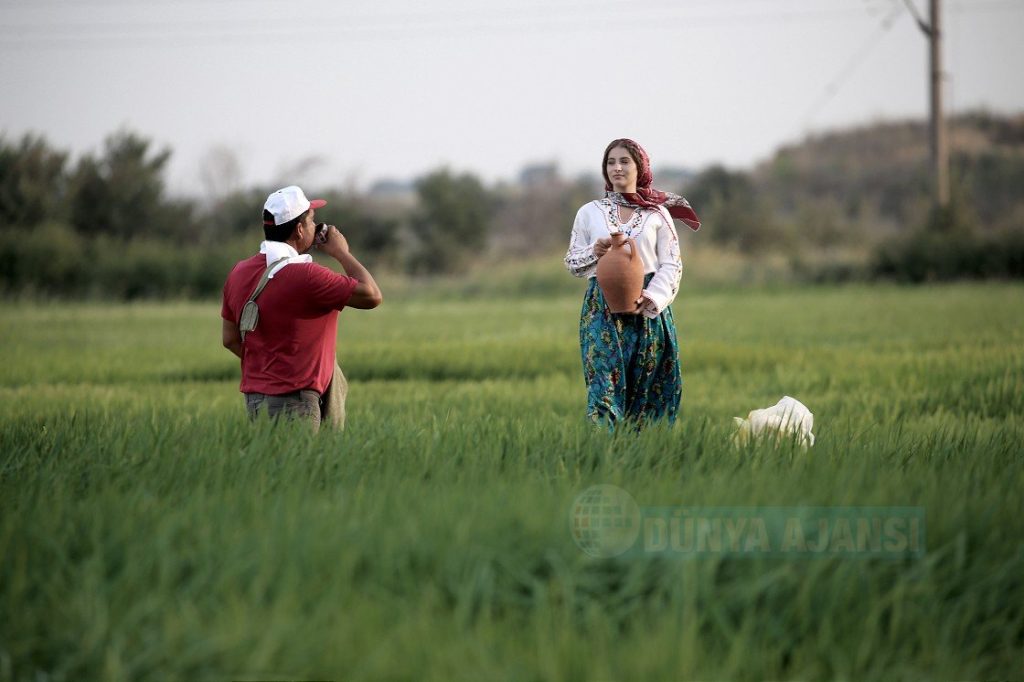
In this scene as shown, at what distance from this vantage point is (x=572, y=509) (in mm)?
3232

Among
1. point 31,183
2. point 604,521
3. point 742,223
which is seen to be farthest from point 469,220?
point 604,521

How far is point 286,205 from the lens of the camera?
441cm

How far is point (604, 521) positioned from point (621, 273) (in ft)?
5.59

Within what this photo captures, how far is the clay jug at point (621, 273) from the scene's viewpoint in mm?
4680

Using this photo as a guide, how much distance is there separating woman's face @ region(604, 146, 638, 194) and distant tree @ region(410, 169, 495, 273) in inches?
1107

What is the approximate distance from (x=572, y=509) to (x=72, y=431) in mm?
2615

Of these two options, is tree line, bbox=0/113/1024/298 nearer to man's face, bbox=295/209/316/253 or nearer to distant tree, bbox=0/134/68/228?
distant tree, bbox=0/134/68/228

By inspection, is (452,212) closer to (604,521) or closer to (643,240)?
(643,240)

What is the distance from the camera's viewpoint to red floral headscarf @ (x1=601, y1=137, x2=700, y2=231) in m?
4.98

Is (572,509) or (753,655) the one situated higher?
(572,509)

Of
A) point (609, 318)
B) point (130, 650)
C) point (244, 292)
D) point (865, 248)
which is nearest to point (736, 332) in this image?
point (609, 318)

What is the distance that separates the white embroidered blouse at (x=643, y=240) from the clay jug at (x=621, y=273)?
16cm

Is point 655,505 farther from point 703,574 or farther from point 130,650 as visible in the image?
point 130,650

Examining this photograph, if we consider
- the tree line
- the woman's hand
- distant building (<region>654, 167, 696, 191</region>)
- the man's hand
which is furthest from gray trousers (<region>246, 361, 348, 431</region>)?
distant building (<region>654, 167, 696, 191</region>)
